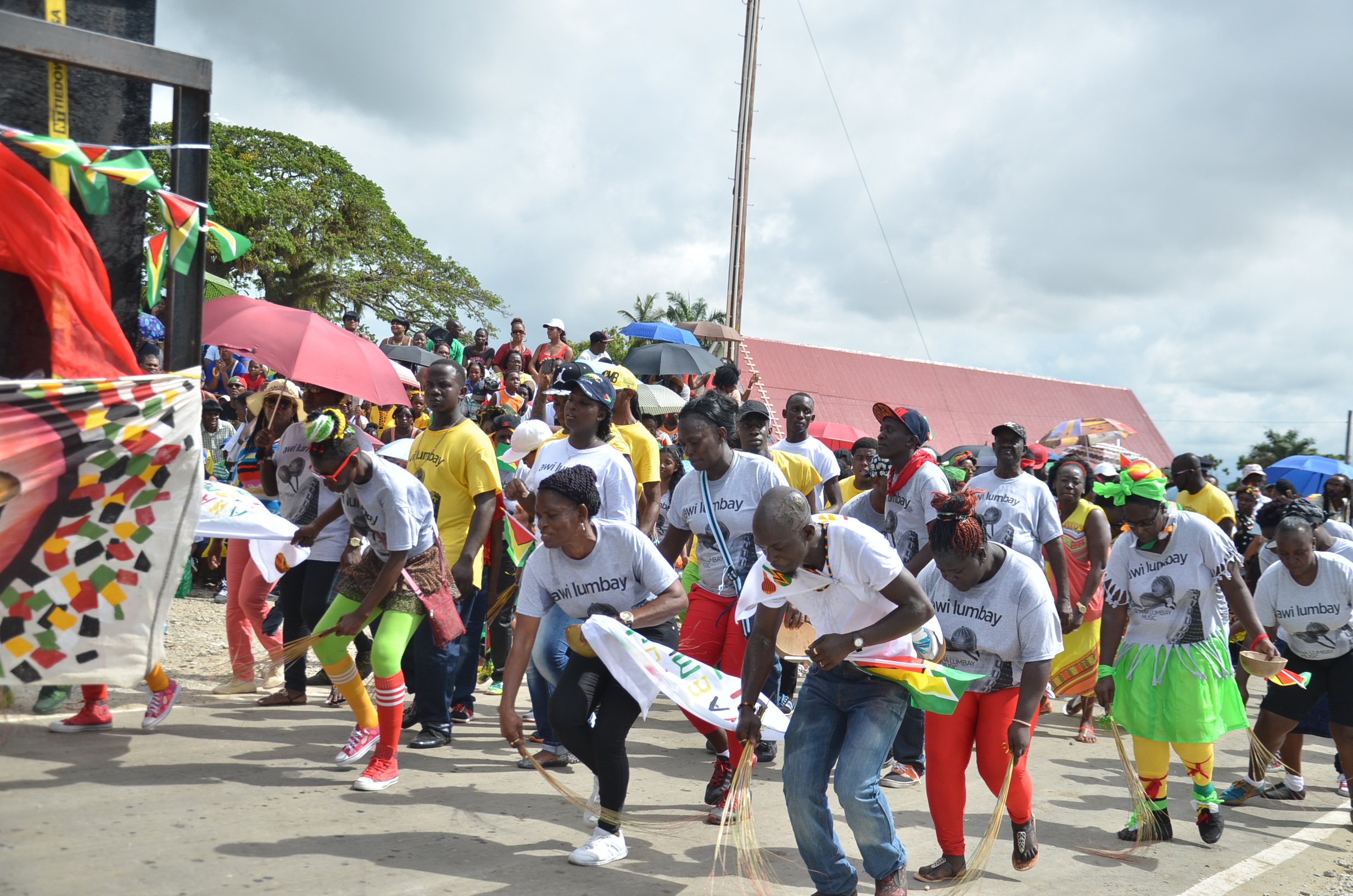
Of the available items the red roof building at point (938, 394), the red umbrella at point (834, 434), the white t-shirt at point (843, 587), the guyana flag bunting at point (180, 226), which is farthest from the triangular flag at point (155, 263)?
the red roof building at point (938, 394)

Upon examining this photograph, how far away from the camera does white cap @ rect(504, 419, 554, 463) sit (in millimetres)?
7691

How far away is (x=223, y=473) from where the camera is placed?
1086cm

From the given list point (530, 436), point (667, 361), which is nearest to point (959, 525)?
point (530, 436)

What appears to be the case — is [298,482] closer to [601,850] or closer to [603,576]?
[603,576]

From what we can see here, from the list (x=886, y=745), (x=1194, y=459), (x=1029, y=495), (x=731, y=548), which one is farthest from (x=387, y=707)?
(x=1194, y=459)

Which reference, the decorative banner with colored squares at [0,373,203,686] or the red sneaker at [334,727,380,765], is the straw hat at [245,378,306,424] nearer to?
the red sneaker at [334,727,380,765]

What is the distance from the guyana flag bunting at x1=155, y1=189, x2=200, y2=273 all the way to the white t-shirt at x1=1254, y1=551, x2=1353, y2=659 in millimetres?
6168

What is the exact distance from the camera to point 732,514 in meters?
5.96

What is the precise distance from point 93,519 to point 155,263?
876 mm

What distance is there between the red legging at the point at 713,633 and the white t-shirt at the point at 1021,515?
2005 millimetres

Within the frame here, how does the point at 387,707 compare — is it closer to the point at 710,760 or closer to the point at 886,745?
the point at 710,760

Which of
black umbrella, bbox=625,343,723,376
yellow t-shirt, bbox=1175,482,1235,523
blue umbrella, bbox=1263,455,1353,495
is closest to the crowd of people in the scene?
yellow t-shirt, bbox=1175,482,1235,523

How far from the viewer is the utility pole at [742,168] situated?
63.7ft

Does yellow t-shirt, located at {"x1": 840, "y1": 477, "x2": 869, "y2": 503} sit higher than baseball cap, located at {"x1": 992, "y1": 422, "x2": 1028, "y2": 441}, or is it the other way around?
baseball cap, located at {"x1": 992, "y1": 422, "x2": 1028, "y2": 441}
